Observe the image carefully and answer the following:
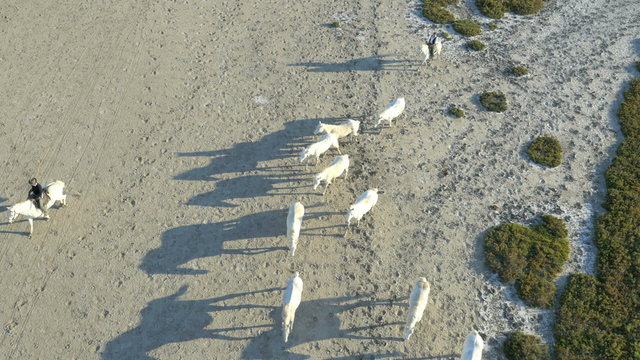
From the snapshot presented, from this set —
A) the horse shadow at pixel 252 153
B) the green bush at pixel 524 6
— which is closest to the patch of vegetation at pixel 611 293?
the horse shadow at pixel 252 153

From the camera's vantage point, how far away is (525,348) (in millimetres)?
14555

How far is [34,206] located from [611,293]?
22163 millimetres

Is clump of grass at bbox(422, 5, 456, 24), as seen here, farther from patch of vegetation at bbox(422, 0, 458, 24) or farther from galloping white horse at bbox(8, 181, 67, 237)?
galloping white horse at bbox(8, 181, 67, 237)

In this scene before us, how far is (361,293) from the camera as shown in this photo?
52.6 ft

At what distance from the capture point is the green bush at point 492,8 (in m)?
28.2

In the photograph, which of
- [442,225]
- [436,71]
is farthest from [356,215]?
[436,71]

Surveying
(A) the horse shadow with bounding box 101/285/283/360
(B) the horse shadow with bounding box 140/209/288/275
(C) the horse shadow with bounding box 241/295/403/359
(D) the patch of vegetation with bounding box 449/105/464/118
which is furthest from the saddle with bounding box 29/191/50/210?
(D) the patch of vegetation with bounding box 449/105/464/118

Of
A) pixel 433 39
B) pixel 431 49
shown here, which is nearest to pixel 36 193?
pixel 431 49

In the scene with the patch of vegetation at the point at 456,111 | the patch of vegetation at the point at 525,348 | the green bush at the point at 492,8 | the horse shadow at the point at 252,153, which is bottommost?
the patch of vegetation at the point at 525,348

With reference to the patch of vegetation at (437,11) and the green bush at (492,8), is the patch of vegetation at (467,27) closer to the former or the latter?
the patch of vegetation at (437,11)

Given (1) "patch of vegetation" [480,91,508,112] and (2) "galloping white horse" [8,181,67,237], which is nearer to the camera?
(2) "galloping white horse" [8,181,67,237]

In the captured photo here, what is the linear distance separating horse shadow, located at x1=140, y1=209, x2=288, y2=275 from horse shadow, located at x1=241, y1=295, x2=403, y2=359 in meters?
2.86

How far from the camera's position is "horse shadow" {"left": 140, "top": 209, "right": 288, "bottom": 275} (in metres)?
16.6

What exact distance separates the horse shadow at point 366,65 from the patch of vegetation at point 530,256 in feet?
37.4
